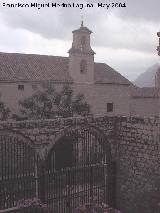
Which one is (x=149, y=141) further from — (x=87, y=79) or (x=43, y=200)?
(x=87, y=79)

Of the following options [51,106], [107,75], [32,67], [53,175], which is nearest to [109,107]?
[107,75]

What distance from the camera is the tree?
21.9 metres

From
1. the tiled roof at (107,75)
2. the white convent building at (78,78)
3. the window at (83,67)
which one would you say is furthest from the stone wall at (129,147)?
the tiled roof at (107,75)

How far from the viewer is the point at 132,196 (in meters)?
11.5

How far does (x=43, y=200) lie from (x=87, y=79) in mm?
18026

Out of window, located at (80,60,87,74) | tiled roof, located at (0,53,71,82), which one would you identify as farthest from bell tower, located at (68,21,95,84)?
tiled roof, located at (0,53,71,82)

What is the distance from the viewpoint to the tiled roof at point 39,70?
25.2 meters

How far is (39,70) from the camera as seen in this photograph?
26594mm

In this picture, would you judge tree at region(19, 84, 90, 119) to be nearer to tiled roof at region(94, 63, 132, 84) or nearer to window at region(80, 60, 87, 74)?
window at region(80, 60, 87, 74)

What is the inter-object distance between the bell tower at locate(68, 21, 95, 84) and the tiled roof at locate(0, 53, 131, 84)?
62 centimetres

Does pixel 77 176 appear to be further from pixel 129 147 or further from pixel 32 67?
pixel 32 67

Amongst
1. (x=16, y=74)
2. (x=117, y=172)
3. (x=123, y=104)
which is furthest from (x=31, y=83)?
(x=117, y=172)

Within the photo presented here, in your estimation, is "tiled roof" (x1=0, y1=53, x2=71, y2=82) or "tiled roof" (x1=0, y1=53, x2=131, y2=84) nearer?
"tiled roof" (x1=0, y1=53, x2=71, y2=82)

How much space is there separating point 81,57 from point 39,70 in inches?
141
